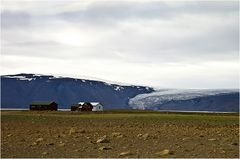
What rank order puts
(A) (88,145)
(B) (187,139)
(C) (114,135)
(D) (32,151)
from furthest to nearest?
1. (C) (114,135)
2. (B) (187,139)
3. (A) (88,145)
4. (D) (32,151)

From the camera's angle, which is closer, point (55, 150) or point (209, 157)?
point (209, 157)

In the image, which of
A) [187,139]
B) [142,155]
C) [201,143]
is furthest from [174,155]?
[187,139]

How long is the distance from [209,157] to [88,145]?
4373 mm

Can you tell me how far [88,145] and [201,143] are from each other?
3835mm

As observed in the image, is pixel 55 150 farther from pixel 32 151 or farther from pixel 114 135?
pixel 114 135

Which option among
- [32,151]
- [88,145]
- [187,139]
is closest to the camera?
[32,151]

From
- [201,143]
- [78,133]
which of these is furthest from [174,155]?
[78,133]

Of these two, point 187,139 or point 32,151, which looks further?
point 187,139

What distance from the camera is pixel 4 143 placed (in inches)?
640

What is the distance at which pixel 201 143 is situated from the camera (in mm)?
16109

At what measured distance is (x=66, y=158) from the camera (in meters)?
13.0

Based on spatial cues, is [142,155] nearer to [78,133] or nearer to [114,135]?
[114,135]

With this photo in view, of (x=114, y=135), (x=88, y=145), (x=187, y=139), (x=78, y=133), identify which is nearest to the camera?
(x=88, y=145)

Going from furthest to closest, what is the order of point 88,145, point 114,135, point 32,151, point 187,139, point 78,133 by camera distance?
1. point 78,133
2. point 114,135
3. point 187,139
4. point 88,145
5. point 32,151
